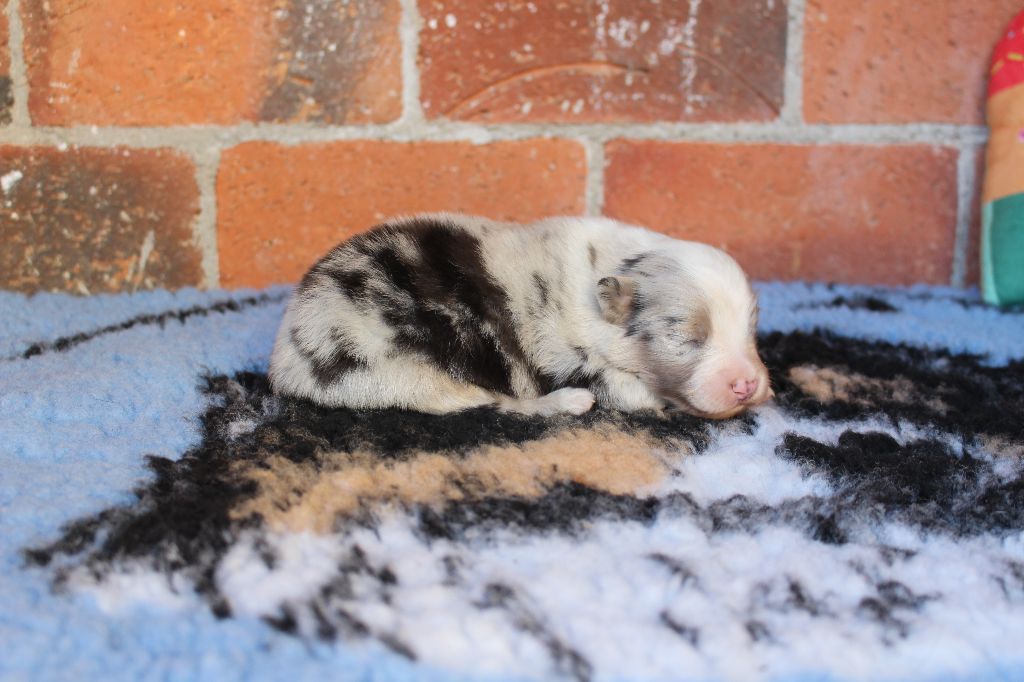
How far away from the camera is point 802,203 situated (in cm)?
265

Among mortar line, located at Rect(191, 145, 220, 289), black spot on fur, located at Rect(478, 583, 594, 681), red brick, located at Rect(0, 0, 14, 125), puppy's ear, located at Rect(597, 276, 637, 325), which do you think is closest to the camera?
black spot on fur, located at Rect(478, 583, 594, 681)

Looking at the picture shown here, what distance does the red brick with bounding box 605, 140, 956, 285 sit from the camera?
8.52ft

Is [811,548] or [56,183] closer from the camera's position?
[811,548]

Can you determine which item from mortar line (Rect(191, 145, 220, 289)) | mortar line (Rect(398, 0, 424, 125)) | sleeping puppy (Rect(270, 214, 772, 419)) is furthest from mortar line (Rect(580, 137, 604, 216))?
mortar line (Rect(191, 145, 220, 289))

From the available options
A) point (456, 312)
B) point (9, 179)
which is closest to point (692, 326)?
point (456, 312)

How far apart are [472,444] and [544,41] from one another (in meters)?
1.39

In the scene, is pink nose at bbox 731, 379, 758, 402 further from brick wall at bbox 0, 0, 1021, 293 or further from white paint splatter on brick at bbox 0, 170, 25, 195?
white paint splatter on brick at bbox 0, 170, 25, 195

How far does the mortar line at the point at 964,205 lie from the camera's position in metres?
2.63

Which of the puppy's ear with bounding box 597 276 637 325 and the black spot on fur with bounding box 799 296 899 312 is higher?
the puppy's ear with bounding box 597 276 637 325

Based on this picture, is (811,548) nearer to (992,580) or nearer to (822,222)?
(992,580)

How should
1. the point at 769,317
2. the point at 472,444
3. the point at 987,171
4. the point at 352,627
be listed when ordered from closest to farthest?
the point at 352,627, the point at 472,444, the point at 769,317, the point at 987,171

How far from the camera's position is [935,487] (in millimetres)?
1375

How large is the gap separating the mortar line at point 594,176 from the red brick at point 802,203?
0.07ft

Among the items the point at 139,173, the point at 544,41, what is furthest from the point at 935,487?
the point at 139,173
